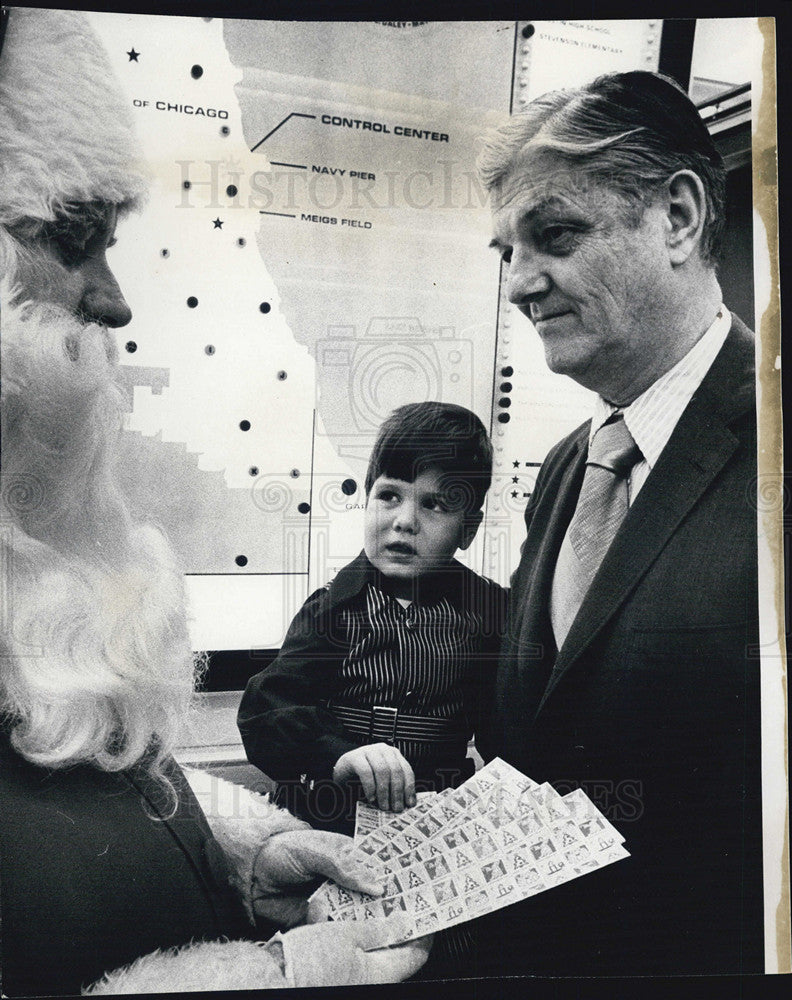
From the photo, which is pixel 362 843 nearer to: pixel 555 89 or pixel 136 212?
pixel 136 212

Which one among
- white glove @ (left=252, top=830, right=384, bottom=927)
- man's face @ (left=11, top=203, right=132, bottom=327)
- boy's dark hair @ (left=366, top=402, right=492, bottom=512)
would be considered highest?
man's face @ (left=11, top=203, right=132, bottom=327)

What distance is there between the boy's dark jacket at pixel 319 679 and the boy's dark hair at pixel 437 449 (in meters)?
0.15

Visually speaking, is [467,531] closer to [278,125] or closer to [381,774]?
[381,774]

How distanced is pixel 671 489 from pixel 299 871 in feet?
3.09

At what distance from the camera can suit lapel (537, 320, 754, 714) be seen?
4.95ft

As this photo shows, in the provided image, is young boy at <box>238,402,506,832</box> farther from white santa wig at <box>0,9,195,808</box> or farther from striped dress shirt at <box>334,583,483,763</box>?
white santa wig at <box>0,9,195,808</box>

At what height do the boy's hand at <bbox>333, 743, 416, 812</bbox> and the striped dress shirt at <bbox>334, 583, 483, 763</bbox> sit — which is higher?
the striped dress shirt at <bbox>334, 583, 483, 763</bbox>

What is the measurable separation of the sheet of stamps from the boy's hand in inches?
1.0

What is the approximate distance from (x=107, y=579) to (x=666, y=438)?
3.33 ft

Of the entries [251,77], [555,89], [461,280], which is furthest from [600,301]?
[251,77]

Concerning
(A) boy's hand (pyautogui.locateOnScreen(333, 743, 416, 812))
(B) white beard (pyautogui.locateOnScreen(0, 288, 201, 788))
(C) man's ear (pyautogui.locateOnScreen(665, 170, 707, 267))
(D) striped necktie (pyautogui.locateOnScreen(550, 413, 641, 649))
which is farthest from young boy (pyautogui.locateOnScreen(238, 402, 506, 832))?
(C) man's ear (pyautogui.locateOnScreen(665, 170, 707, 267))

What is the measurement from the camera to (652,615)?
4.93ft

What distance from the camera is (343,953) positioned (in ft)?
4.99

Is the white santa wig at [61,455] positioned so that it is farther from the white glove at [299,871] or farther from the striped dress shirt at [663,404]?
the striped dress shirt at [663,404]
